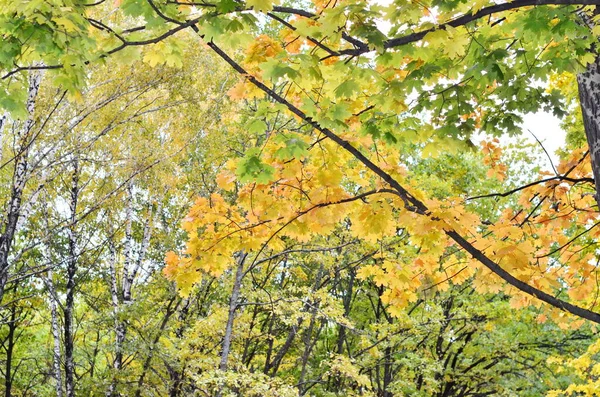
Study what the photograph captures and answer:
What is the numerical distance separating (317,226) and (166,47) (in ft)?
5.83

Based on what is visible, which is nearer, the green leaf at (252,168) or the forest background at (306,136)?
the forest background at (306,136)

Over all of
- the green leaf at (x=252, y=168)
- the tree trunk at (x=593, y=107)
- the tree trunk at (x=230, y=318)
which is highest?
the tree trunk at (x=230, y=318)

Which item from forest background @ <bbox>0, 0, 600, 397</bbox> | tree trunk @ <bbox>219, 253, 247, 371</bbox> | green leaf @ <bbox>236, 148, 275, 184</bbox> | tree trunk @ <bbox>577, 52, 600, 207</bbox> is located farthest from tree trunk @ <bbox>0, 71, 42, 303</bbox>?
tree trunk @ <bbox>577, 52, 600, 207</bbox>

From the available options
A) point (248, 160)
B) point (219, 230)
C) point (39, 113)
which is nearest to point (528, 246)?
point (248, 160)

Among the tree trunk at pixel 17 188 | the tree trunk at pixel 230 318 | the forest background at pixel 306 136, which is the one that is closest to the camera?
the forest background at pixel 306 136

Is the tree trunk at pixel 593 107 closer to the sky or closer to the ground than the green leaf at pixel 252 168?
closer to the sky

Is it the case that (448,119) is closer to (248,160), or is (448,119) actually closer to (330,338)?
(248,160)

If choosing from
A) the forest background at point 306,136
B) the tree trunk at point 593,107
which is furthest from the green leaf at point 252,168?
the tree trunk at point 593,107

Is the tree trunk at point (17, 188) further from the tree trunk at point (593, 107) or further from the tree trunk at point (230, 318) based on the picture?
the tree trunk at point (593, 107)

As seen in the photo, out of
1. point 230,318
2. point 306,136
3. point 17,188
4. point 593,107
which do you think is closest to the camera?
point 593,107

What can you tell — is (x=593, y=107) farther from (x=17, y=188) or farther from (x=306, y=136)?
(x=17, y=188)

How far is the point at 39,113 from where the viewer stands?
21.5ft

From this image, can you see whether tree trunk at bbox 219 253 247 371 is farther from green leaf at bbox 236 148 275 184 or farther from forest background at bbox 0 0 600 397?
green leaf at bbox 236 148 275 184

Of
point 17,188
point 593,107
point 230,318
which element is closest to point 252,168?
point 593,107
